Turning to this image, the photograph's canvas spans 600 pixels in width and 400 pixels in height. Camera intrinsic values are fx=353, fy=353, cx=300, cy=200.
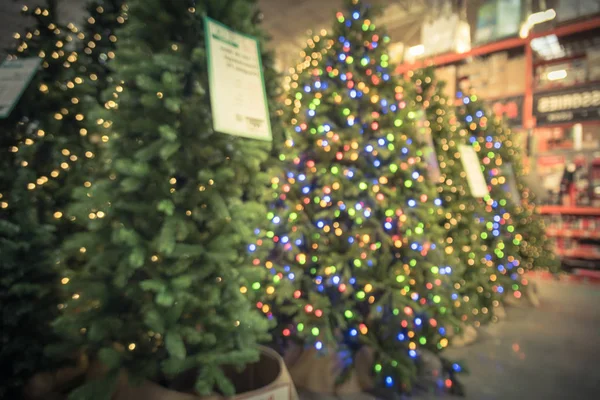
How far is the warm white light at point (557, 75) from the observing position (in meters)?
4.57

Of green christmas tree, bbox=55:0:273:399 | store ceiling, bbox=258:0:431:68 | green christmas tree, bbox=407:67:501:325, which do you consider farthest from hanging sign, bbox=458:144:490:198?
store ceiling, bbox=258:0:431:68

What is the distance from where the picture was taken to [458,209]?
253 centimetres

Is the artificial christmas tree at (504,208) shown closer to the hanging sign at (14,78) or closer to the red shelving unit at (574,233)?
the red shelving unit at (574,233)

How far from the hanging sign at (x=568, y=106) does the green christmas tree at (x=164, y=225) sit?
4789 mm

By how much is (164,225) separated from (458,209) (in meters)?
2.13

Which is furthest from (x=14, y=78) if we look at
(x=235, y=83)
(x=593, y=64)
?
(x=593, y=64)

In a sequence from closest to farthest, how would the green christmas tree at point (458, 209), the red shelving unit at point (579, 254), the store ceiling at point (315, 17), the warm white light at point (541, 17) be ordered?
the green christmas tree at point (458, 209)
the warm white light at point (541, 17)
the red shelving unit at point (579, 254)
the store ceiling at point (315, 17)

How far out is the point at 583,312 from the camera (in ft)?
10.9

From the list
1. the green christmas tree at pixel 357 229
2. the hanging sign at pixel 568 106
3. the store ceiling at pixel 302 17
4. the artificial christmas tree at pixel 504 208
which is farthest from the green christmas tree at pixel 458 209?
the store ceiling at pixel 302 17

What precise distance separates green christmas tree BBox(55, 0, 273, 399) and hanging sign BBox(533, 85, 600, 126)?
4789 millimetres

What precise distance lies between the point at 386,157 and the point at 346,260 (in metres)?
0.59

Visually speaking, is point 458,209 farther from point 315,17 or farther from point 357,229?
point 315,17

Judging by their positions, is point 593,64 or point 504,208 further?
point 593,64

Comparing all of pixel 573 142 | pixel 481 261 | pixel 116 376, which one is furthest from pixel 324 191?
pixel 573 142
